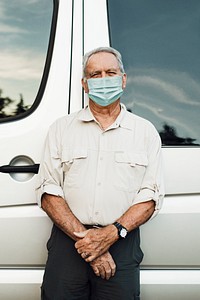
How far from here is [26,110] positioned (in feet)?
6.61

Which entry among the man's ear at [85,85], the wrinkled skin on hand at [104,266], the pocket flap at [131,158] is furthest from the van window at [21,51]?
the wrinkled skin on hand at [104,266]

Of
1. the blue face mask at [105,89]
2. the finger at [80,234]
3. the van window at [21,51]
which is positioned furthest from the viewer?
the van window at [21,51]

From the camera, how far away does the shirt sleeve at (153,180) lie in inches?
73.4

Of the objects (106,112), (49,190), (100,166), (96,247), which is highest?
(106,112)

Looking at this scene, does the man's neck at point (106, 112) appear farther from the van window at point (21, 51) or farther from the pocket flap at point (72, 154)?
the van window at point (21, 51)

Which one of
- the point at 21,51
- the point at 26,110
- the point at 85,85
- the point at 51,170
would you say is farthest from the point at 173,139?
the point at 21,51

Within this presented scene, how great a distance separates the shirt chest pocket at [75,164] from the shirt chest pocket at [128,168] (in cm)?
14

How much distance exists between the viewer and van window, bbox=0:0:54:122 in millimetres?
2018

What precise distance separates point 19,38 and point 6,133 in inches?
18.1

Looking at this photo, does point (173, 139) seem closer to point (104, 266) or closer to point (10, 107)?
point (104, 266)

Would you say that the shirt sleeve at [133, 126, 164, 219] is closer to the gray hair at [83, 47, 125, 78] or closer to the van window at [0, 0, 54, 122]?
the gray hair at [83, 47, 125, 78]

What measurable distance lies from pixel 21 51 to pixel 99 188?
76cm

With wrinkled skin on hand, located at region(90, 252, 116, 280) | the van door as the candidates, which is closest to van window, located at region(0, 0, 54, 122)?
the van door

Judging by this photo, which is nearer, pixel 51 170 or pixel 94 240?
pixel 94 240
